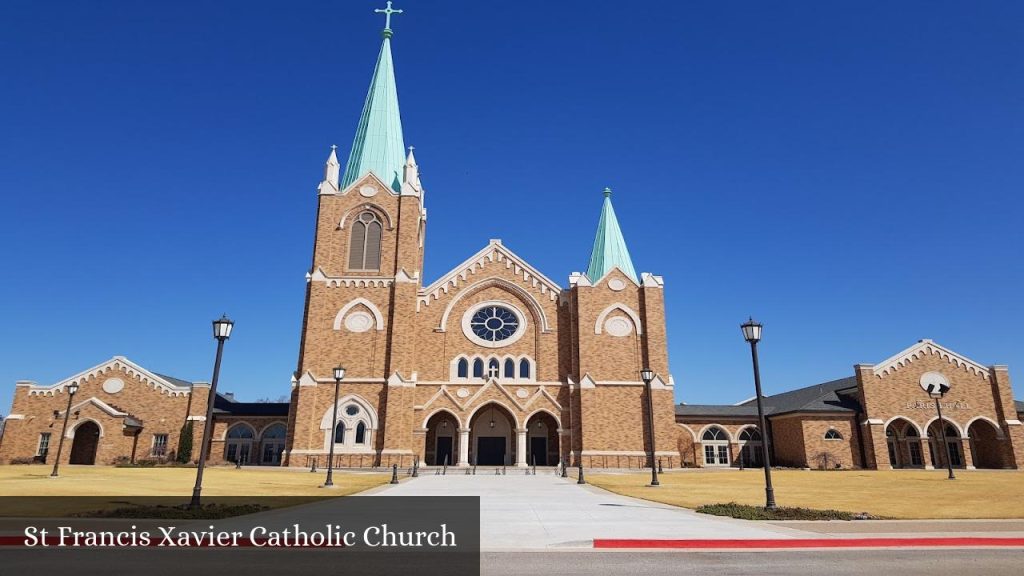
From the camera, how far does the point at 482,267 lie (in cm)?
4391

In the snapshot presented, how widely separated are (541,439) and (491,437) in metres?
3.50

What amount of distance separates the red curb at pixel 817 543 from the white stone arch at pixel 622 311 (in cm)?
3158

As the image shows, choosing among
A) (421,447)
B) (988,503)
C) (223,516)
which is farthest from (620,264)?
(223,516)

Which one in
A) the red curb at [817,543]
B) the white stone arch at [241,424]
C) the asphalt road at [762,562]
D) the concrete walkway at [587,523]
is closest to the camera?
the asphalt road at [762,562]

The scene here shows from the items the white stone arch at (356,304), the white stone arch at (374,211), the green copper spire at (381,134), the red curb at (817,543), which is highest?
the green copper spire at (381,134)

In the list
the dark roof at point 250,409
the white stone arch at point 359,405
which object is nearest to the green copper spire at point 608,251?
the white stone arch at point 359,405

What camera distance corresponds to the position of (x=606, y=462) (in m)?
38.4

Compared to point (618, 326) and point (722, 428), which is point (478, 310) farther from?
point (722, 428)

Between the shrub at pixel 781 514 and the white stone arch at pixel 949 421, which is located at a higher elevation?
the white stone arch at pixel 949 421

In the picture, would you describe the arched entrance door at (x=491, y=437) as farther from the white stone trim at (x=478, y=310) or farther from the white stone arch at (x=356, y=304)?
the white stone arch at (x=356, y=304)

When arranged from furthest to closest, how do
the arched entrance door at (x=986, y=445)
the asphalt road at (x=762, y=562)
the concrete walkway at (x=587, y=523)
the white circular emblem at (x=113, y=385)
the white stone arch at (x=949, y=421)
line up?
1. the white circular emblem at (x=113, y=385)
2. the arched entrance door at (x=986, y=445)
3. the white stone arch at (x=949, y=421)
4. the concrete walkway at (x=587, y=523)
5. the asphalt road at (x=762, y=562)

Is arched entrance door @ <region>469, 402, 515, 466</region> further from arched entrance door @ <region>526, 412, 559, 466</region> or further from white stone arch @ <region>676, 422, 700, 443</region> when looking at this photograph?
white stone arch @ <region>676, 422, 700, 443</region>

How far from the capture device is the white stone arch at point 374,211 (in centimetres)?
4319

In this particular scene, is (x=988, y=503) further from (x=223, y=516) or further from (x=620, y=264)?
(x=620, y=264)
